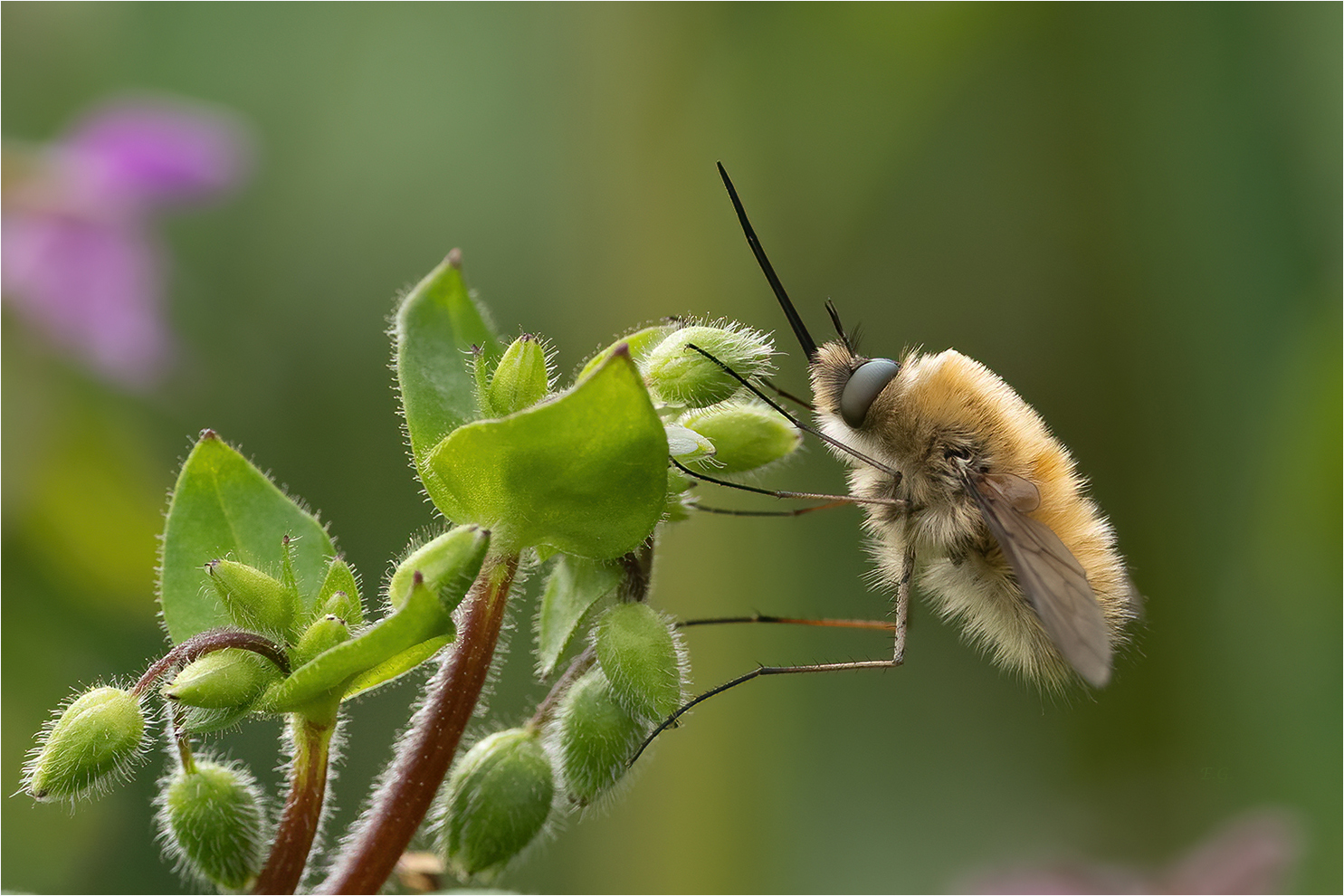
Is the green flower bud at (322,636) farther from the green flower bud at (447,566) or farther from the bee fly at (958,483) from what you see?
the bee fly at (958,483)

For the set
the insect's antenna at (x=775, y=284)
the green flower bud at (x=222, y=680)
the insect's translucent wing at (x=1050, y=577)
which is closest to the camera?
the green flower bud at (x=222, y=680)

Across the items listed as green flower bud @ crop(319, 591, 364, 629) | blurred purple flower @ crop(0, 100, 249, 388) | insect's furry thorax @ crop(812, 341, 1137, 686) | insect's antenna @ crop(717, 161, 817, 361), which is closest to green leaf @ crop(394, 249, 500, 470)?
green flower bud @ crop(319, 591, 364, 629)

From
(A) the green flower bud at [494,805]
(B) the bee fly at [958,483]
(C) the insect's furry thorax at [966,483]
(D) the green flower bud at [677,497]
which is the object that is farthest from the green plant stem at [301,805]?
(C) the insect's furry thorax at [966,483]

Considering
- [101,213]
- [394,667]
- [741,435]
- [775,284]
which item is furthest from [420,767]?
[101,213]

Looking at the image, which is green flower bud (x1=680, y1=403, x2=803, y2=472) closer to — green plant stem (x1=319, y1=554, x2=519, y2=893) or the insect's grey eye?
green plant stem (x1=319, y1=554, x2=519, y2=893)

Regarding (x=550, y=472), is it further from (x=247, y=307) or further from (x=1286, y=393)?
(x=1286, y=393)

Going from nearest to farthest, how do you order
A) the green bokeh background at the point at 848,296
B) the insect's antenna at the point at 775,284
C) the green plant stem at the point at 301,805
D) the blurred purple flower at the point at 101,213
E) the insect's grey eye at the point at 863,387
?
the green plant stem at the point at 301,805 → the insect's antenna at the point at 775,284 → the insect's grey eye at the point at 863,387 → the blurred purple flower at the point at 101,213 → the green bokeh background at the point at 848,296

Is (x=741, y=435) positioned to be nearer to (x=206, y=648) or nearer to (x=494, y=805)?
(x=494, y=805)
